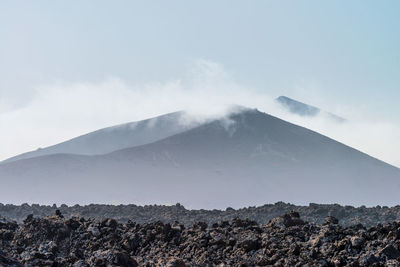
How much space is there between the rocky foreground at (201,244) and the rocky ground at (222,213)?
881 centimetres

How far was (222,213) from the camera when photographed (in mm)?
29109

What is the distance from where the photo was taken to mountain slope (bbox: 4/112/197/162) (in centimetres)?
14550

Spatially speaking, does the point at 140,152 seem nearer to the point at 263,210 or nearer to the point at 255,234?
the point at 263,210

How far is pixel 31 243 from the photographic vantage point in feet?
47.2

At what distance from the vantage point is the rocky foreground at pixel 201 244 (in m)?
9.41

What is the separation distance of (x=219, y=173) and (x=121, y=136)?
4727cm

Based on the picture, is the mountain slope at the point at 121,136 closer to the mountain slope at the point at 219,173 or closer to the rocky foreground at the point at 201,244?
the mountain slope at the point at 219,173

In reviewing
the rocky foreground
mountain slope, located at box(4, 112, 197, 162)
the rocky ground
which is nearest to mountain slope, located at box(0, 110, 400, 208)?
mountain slope, located at box(4, 112, 197, 162)

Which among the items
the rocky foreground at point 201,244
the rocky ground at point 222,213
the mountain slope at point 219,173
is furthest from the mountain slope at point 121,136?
the rocky foreground at point 201,244

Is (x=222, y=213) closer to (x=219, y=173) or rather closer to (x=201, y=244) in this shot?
(x=201, y=244)

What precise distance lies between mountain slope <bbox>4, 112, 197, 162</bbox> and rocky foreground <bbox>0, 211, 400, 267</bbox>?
128 m

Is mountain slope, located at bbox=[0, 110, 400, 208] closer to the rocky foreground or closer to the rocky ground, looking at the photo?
the rocky ground

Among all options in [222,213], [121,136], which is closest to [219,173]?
[121,136]

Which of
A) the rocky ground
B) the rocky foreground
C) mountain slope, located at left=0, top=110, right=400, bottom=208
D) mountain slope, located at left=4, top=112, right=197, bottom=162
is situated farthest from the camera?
mountain slope, located at left=4, top=112, right=197, bottom=162
